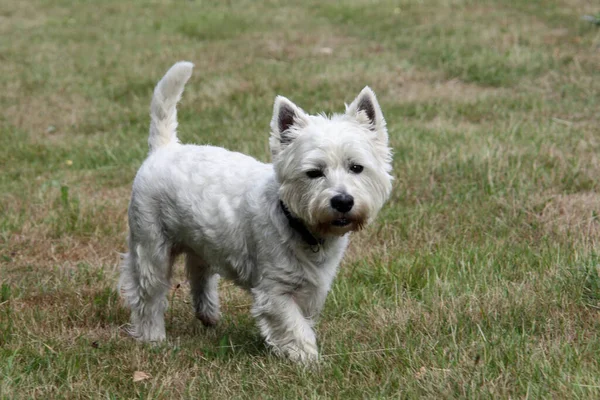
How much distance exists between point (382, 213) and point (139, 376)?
2.79 metres

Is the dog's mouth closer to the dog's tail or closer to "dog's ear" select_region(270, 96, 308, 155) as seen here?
"dog's ear" select_region(270, 96, 308, 155)

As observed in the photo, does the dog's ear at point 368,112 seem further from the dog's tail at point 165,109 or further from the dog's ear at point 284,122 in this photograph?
the dog's tail at point 165,109

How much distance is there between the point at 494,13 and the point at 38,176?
351 inches

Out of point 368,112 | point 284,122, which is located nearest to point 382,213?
point 368,112

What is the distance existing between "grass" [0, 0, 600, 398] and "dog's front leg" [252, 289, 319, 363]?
10cm

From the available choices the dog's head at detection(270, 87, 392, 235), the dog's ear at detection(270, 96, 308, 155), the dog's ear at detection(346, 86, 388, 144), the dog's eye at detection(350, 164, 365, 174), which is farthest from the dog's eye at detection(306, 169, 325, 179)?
the dog's ear at detection(346, 86, 388, 144)

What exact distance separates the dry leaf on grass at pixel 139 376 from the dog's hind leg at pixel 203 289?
3.45 feet

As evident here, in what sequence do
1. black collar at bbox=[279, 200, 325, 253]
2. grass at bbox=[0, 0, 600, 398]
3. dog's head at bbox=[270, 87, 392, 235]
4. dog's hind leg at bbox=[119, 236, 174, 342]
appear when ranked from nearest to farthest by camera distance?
grass at bbox=[0, 0, 600, 398]
dog's head at bbox=[270, 87, 392, 235]
black collar at bbox=[279, 200, 325, 253]
dog's hind leg at bbox=[119, 236, 174, 342]

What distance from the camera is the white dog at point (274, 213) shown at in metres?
3.90

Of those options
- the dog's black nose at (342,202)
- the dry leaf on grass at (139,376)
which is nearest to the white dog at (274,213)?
the dog's black nose at (342,202)

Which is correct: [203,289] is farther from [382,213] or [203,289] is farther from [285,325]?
[382,213]

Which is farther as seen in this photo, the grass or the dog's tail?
the dog's tail

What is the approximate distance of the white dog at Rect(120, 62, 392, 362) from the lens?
3900 mm

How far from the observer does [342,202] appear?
3789 mm
